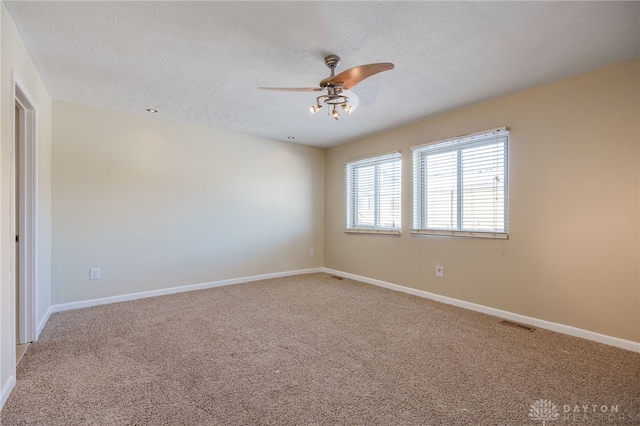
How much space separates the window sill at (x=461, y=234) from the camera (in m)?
3.19

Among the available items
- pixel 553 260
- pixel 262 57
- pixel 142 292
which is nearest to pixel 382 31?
pixel 262 57

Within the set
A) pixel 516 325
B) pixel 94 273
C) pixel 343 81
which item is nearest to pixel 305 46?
pixel 343 81

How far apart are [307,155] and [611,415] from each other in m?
4.68

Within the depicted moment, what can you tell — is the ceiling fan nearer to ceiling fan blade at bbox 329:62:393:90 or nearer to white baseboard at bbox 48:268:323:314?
ceiling fan blade at bbox 329:62:393:90

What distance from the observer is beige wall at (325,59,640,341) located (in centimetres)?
243

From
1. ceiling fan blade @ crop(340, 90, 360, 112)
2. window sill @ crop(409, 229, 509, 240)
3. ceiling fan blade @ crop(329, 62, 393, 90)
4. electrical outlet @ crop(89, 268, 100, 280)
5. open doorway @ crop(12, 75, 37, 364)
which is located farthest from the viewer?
electrical outlet @ crop(89, 268, 100, 280)

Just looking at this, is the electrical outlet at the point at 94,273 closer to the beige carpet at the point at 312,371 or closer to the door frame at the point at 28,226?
the beige carpet at the point at 312,371

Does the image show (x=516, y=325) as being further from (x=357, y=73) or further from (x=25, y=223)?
(x=25, y=223)

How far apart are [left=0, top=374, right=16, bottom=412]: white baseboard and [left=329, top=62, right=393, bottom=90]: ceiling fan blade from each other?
9.06 feet

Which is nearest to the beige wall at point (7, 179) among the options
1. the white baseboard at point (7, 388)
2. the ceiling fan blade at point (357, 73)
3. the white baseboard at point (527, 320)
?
the white baseboard at point (7, 388)

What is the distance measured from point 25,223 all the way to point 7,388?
1.44 m

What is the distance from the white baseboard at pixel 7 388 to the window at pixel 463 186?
3909mm

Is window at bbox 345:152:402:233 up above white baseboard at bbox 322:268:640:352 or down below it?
above

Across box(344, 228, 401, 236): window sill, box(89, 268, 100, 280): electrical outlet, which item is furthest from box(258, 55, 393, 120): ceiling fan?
box(89, 268, 100, 280): electrical outlet
